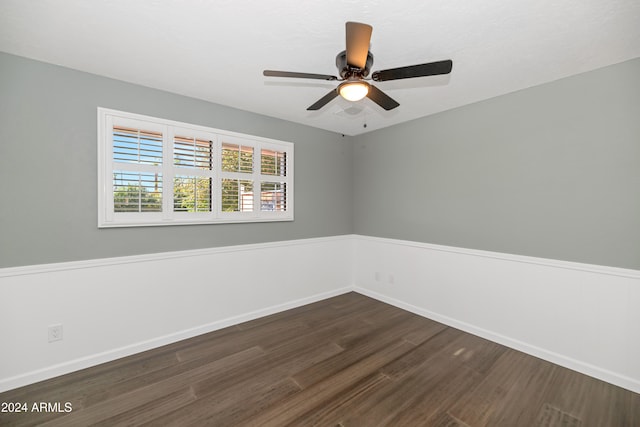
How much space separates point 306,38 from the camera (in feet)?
6.48

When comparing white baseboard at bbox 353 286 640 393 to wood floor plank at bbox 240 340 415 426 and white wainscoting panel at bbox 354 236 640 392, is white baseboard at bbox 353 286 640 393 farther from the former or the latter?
wood floor plank at bbox 240 340 415 426

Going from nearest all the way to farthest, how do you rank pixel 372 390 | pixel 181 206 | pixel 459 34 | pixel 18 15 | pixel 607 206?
pixel 18 15, pixel 459 34, pixel 372 390, pixel 607 206, pixel 181 206

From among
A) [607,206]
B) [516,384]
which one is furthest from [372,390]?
[607,206]

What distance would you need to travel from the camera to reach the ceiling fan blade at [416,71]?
1658mm

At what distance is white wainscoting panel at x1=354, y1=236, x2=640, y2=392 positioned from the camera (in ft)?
7.47

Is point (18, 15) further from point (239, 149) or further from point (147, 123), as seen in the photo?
point (239, 149)

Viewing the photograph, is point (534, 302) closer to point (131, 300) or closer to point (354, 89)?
point (354, 89)

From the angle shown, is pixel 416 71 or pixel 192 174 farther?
pixel 192 174

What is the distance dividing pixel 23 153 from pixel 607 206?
4.91 metres

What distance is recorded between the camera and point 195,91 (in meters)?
2.85

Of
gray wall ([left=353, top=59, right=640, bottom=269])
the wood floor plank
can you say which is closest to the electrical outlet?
the wood floor plank

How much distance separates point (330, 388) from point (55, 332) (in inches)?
94.2

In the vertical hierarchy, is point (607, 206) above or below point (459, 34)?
below

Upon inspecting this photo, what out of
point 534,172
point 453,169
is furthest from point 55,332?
point 534,172
